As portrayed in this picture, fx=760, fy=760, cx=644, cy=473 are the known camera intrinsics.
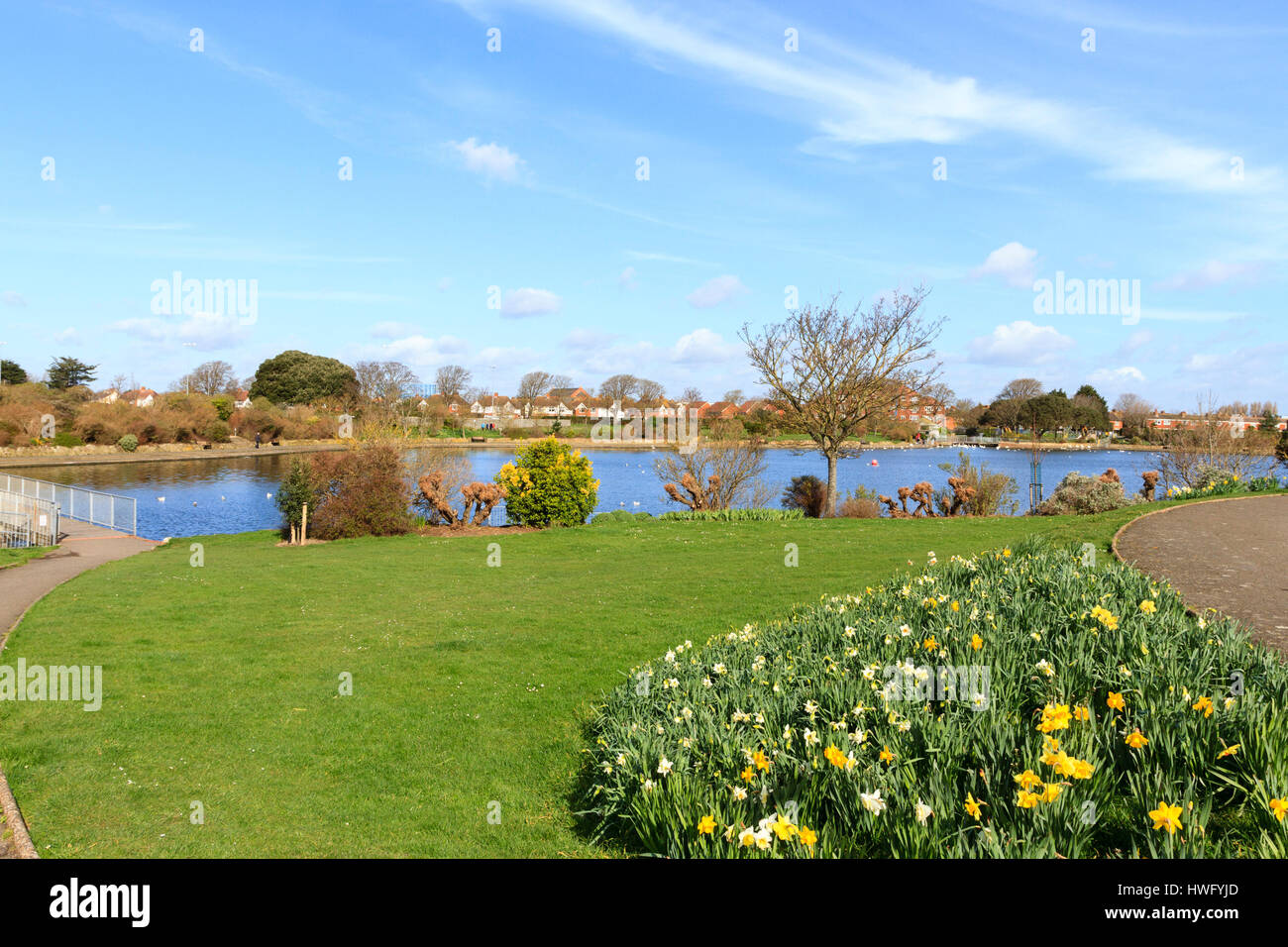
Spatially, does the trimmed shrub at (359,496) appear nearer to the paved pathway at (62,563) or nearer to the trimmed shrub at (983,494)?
the paved pathway at (62,563)

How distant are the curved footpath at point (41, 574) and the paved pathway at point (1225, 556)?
8.97 meters

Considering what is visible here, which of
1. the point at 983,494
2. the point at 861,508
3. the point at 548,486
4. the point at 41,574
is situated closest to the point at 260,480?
the point at 548,486

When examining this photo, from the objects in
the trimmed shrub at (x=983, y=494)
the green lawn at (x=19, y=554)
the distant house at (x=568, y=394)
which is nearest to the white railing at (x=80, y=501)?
the green lawn at (x=19, y=554)

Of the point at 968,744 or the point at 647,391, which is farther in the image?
the point at 647,391

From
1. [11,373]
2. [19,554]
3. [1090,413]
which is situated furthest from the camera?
[1090,413]

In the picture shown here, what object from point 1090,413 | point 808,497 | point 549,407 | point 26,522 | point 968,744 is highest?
point 549,407

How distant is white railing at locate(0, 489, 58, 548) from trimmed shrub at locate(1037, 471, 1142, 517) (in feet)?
90.4

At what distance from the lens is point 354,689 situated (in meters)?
7.31

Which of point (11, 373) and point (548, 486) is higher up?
point (11, 373)

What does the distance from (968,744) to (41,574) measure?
665 inches

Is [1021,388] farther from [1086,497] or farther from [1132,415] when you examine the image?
[1086,497]

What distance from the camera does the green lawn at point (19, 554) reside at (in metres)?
15.7
